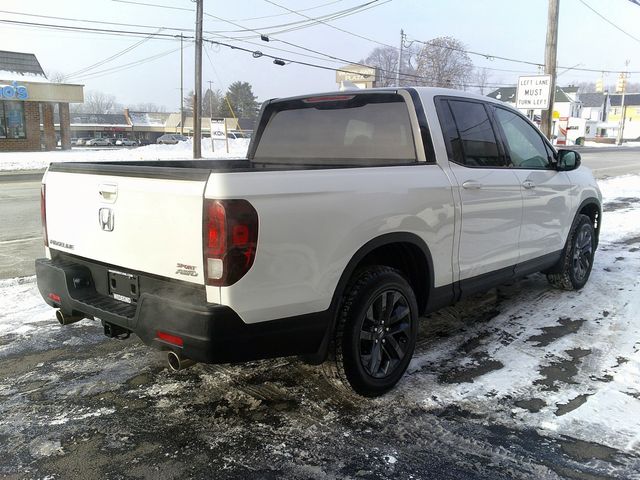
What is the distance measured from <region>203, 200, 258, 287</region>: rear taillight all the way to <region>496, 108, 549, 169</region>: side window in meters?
2.88

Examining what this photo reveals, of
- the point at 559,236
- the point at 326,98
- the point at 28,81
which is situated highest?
the point at 28,81

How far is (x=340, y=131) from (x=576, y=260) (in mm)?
3147

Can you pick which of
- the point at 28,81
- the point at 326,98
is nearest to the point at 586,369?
the point at 326,98

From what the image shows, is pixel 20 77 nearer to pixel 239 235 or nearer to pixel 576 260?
pixel 576 260

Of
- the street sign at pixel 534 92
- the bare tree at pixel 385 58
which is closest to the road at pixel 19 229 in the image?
the street sign at pixel 534 92

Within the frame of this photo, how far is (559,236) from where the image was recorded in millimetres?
5312

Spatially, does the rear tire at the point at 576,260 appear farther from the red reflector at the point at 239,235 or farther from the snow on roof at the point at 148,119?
the snow on roof at the point at 148,119

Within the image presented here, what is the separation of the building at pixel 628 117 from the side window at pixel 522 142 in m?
103

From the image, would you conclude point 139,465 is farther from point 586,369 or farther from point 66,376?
point 586,369

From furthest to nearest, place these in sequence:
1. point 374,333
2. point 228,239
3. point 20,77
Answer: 1. point 20,77
2. point 374,333
3. point 228,239

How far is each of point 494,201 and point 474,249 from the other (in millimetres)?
436

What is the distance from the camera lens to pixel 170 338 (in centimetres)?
278

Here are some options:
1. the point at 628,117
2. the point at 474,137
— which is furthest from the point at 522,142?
the point at 628,117

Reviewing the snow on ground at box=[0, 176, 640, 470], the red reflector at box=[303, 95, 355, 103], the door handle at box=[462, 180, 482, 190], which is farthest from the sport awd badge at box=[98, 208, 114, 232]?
the door handle at box=[462, 180, 482, 190]
